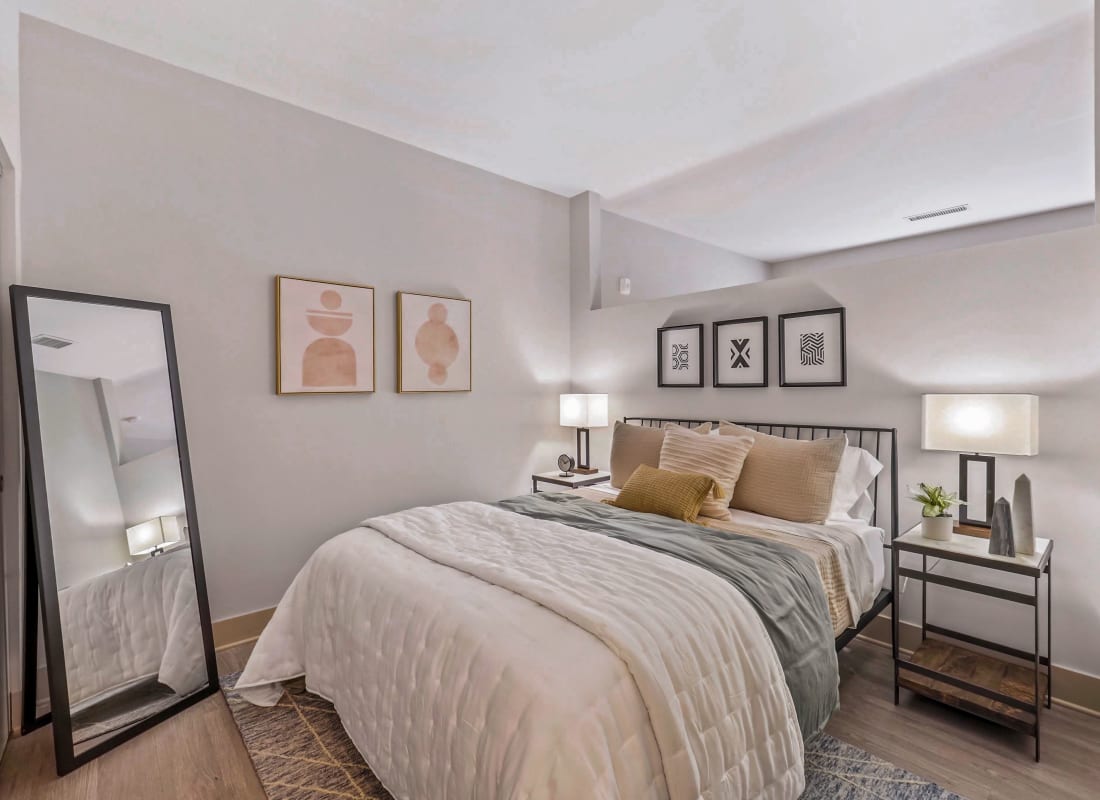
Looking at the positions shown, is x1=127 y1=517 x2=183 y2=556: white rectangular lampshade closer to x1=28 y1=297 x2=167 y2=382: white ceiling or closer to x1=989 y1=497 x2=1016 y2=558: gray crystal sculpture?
x1=28 y1=297 x2=167 y2=382: white ceiling

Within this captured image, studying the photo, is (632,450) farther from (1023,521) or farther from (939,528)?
(1023,521)

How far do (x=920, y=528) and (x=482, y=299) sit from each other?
9.58 ft

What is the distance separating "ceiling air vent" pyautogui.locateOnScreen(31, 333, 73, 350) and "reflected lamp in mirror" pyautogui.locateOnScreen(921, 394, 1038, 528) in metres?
3.66

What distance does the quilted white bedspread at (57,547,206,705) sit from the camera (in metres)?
2.05

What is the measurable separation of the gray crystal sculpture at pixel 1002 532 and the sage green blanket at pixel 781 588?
721 mm

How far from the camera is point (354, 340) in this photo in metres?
3.26

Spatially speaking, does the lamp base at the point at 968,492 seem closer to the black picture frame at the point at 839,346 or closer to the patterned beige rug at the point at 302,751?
the black picture frame at the point at 839,346

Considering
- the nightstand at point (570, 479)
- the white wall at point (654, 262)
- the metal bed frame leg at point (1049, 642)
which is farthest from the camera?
the white wall at point (654, 262)

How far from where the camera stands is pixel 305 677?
2.43m

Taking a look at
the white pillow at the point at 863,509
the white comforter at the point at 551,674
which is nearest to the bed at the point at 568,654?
the white comforter at the point at 551,674

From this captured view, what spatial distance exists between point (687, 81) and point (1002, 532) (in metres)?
2.48

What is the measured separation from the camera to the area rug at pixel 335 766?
1.79 m

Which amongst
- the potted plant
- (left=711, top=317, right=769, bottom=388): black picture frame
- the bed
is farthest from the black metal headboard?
the bed

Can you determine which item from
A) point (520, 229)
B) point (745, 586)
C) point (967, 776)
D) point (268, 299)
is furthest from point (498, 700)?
point (520, 229)
